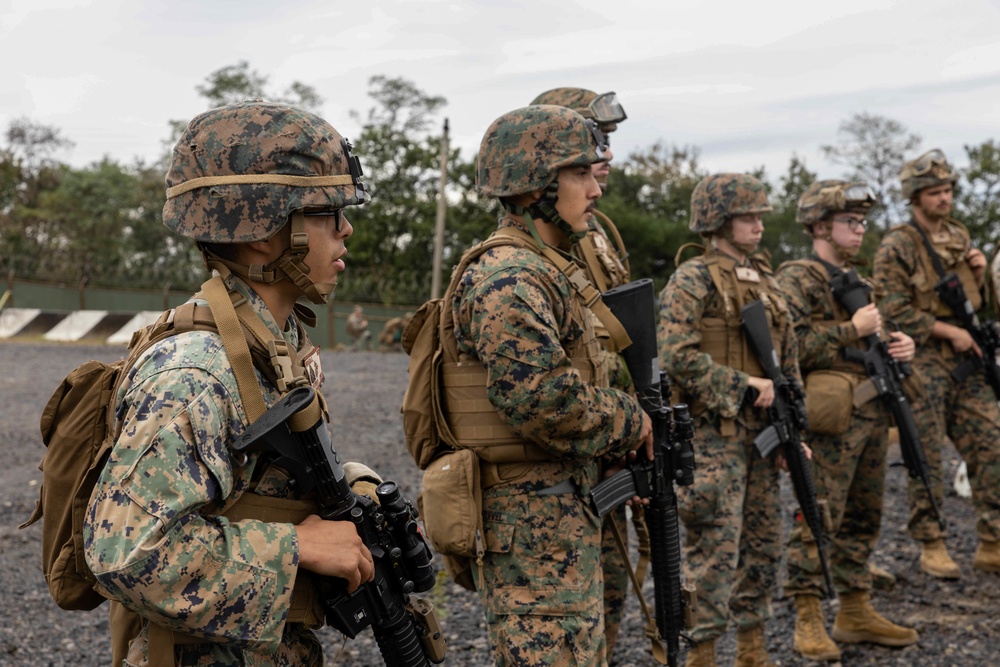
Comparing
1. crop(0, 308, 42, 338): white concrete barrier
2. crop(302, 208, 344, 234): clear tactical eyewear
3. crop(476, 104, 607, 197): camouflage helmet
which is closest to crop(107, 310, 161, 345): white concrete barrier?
crop(0, 308, 42, 338): white concrete barrier

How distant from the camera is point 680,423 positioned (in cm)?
377

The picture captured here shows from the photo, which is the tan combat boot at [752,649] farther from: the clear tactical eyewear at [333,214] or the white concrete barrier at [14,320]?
the white concrete barrier at [14,320]

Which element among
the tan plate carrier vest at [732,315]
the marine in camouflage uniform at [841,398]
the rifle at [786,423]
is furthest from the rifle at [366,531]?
the marine in camouflage uniform at [841,398]

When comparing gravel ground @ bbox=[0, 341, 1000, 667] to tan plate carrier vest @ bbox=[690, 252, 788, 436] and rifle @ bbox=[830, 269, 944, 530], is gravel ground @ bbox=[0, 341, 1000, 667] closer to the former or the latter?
rifle @ bbox=[830, 269, 944, 530]

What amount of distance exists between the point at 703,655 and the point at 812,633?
0.95 m

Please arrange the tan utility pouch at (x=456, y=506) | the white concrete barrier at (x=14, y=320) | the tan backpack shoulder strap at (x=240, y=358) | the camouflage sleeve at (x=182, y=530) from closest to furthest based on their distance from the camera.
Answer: the camouflage sleeve at (x=182, y=530) → the tan backpack shoulder strap at (x=240, y=358) → the tan utility pouch at (x=456, y=506) → the white concrete barrier at (x=14, y=320)

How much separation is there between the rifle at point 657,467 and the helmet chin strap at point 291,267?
1.54 meters

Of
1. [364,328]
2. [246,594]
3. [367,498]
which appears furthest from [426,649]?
[364,328]

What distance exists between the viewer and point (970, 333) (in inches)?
269

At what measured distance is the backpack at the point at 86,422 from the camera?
207 centimetres

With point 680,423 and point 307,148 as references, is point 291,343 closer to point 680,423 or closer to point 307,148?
point 307,148

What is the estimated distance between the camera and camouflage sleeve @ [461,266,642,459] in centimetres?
313

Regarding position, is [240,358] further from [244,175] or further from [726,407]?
[726,407]

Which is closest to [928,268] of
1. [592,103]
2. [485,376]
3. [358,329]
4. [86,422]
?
[592,103]
